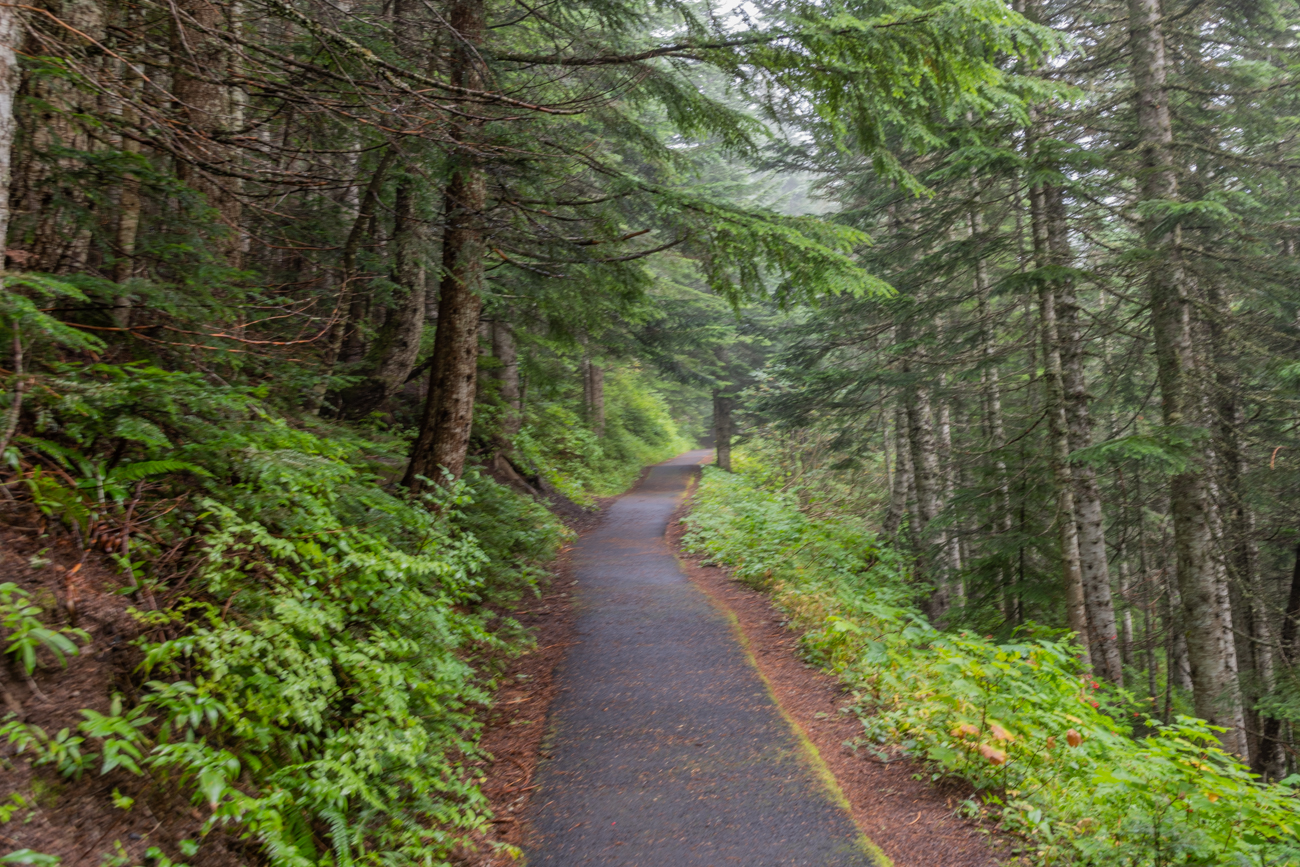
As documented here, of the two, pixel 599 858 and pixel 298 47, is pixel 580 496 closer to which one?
pixel 298 47

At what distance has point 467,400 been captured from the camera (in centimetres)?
731

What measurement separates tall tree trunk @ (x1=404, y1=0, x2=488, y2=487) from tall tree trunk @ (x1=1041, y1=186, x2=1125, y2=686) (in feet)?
26.2

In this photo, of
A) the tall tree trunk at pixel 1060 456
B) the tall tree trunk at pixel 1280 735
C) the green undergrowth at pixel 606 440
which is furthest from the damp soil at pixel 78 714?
the tall tree trunk at pixel 1280 735

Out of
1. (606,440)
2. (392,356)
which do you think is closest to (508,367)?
(392,356)

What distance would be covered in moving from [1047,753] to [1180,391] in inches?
249

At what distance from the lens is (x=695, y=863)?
378 centimetres

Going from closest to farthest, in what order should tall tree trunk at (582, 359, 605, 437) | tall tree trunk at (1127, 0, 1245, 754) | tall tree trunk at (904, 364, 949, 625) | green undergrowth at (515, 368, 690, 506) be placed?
tall tree trunk at (1127, 0, 1245, 754)
tall tree trunk at (904, 364, 949, 625)
green undergrowth at (515, 368, 690, 506)
tall tree trunk at (582, 359, 605, 437)

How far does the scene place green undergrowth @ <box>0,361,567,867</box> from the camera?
2.74 metres

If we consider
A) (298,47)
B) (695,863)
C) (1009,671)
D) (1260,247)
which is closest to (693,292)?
(1260,247)

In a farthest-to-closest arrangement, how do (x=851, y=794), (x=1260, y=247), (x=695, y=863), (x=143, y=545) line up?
1. (x=1260, y=247)
2. (x=851, y=794)
3. (x=695, y=863)
4. (x=143, y=545)

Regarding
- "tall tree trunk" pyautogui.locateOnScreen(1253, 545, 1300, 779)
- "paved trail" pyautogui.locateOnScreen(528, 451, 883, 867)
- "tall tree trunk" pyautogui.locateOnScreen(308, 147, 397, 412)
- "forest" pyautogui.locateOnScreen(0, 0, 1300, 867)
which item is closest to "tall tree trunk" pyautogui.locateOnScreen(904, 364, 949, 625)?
"forest" pyautogui.locateOnScreen(0, 0, 1300, 867)

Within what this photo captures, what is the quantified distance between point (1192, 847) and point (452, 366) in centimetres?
704

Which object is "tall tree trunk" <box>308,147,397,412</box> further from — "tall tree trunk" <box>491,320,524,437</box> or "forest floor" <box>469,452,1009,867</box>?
"tall tree trunk" <box>491,320,524,437</box>

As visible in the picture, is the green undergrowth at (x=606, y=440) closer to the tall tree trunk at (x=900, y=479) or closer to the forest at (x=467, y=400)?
the forest at (x=467, y=400)
